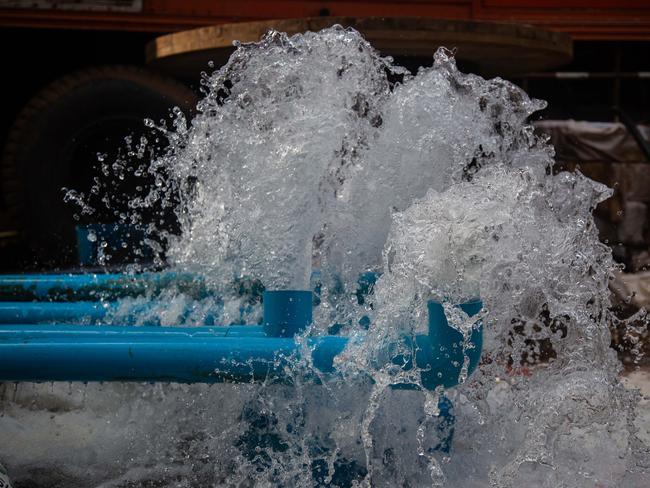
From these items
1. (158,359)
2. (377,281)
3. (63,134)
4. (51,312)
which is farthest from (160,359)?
(63,134)

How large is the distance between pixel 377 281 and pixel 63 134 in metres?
3.04

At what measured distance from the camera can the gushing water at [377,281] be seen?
1.78 meters

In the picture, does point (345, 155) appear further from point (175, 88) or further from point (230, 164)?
point (175, 88)

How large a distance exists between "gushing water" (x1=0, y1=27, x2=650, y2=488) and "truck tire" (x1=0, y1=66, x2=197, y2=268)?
5.78 ft

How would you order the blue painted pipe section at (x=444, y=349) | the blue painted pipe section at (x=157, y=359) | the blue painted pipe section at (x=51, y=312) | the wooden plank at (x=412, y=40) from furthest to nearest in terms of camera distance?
1. the wooden plank at (x=412, y=40)
2. the blue painted pipe section at (x=51, y=312)
3. the blue painted pipe section at (x=157, y=359)
4. the blue painted pipe section at (x=444, y=349)

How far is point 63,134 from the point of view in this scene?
4.46 metres

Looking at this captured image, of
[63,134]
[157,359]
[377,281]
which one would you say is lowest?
[157,359]

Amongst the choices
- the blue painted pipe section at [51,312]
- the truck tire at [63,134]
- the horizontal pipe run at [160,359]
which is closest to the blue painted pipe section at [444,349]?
the horizontal pipe run at [160,359]

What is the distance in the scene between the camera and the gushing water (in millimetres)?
1778

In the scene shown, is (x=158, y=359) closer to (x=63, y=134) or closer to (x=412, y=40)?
(x=412, y=40)

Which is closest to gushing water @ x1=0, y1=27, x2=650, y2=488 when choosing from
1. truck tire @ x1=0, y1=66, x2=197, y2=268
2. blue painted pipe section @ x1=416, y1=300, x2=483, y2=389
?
blue painted pipe section @ x1=416, y1=300, x2=483, y2=389

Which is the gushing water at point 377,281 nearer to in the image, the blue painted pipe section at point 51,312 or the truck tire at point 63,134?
the blue painted pipe section at point 51,312

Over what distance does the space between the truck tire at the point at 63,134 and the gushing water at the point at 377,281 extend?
1.76 metres

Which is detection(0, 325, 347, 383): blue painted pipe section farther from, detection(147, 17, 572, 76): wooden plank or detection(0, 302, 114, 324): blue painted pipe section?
detection(147, 17, 572, 76): wooden plank
